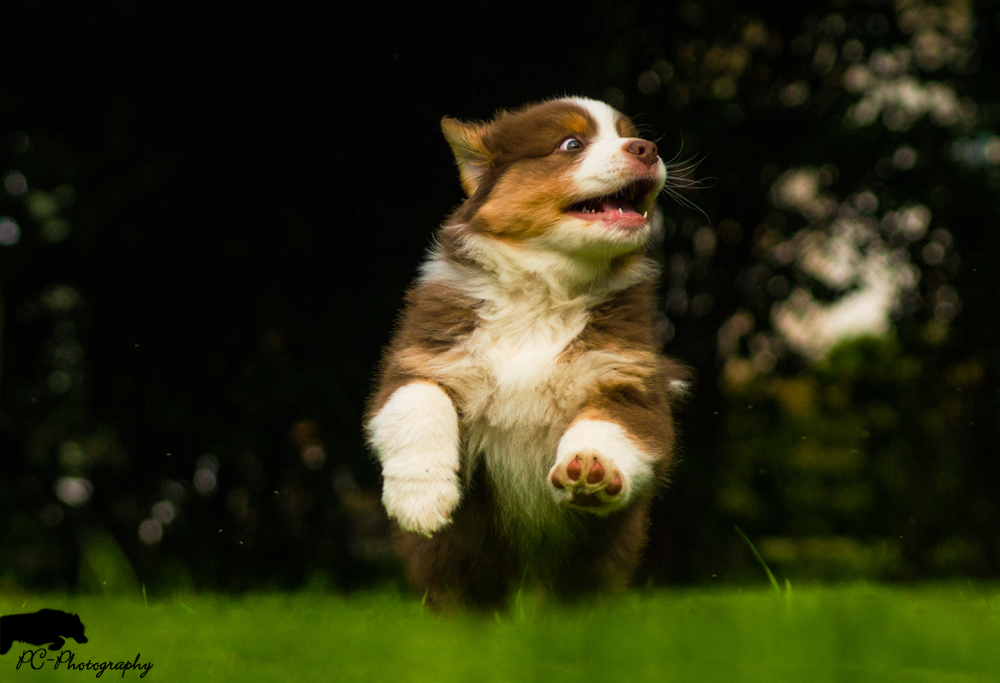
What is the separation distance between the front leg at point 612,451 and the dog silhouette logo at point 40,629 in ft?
4.48

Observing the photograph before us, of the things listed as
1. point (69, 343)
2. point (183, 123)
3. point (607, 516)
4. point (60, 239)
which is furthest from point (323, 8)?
point (607, 516)

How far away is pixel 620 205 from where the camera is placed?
3.46 m

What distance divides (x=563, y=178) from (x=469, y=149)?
21.1 inches

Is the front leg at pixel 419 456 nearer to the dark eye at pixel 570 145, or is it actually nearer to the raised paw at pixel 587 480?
the raised paw at pixel 587 480

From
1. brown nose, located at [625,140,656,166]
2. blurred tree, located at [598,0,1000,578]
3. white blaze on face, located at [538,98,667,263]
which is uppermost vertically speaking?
brown nose, located at [625,140,656,166]

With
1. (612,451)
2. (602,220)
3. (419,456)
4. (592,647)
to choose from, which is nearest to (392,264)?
(602,220)

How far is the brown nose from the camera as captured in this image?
3.28 meters

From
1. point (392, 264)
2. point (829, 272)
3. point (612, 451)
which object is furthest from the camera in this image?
point (829, 272)

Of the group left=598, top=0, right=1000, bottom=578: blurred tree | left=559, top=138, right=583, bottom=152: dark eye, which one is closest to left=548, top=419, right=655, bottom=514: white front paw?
left=559, top=138, right=583, bottom=152: dark eye

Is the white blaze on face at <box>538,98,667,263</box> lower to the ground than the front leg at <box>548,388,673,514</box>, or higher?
higher

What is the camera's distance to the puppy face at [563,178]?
328 cm

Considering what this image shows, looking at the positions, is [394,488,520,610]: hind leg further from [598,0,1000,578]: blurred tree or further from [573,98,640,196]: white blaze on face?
[598,0,1000,578]: blurred tree

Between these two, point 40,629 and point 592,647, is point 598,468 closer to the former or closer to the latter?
point 592,647

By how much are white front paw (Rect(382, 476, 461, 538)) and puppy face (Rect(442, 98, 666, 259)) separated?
3.32 ft
